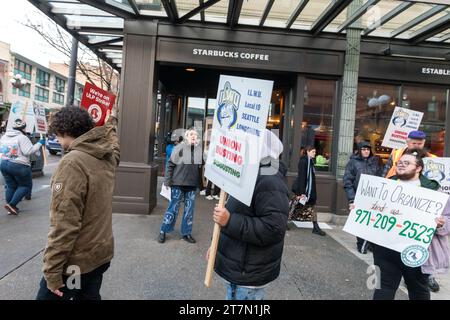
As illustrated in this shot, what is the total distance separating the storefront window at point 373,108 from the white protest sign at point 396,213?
5.21m

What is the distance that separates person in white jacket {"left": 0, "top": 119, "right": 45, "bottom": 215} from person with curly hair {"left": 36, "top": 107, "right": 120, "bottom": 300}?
5134 millimetres

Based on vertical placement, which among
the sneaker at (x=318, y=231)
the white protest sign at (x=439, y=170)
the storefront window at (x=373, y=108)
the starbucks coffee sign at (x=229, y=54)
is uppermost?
the starbucks coffee sign at (x=229, y=54)

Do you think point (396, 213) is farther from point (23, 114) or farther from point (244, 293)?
point (23, 114)

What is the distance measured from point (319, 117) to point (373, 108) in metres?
1.35

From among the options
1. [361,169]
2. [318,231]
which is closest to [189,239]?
[318,231]

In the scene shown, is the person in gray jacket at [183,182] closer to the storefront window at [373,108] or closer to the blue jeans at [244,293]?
the blue jeans at [244,293]

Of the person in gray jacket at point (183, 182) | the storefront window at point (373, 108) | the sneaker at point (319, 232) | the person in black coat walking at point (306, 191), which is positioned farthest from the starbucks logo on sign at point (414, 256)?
the storefront window at point (373, 108)

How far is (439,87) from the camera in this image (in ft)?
26.5

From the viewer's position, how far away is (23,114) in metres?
7.23

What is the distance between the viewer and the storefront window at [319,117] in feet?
26.1

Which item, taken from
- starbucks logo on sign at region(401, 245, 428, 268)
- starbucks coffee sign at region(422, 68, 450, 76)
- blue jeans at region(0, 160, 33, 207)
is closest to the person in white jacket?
blue jeans at region(0, 160, 33, 207)

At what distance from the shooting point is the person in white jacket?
663 centimetres

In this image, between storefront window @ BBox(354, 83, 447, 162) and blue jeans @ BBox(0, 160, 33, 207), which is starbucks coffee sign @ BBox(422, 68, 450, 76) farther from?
blue jeans @ BBox(0, 160, 33, 207)
